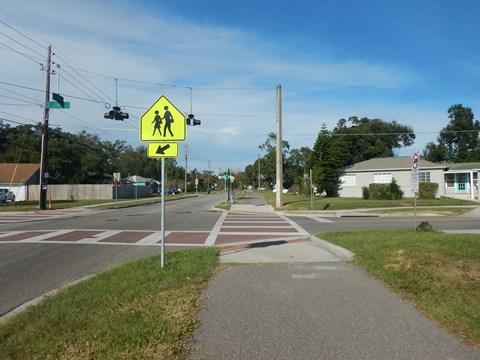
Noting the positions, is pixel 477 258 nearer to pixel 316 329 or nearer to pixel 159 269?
pixel 316 329

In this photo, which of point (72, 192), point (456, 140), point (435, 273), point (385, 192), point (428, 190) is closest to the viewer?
point (435, 273)

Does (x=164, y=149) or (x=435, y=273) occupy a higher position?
(x=164, y=149)

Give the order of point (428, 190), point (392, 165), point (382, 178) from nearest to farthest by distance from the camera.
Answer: point (428, 190) → point (382, 178) → point (392, 165)

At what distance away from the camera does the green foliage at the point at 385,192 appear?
121 feet

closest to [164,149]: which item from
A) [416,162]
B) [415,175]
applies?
[415,175]

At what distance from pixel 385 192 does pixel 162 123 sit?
107ft

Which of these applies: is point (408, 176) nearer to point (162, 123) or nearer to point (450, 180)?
point (450, 180)

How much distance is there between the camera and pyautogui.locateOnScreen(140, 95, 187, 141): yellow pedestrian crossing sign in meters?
8.07

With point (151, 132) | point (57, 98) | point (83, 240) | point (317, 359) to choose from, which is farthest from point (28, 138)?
point (317, 359)

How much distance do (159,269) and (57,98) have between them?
21737 millimetres

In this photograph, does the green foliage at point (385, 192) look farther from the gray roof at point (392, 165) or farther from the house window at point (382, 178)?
the gray roof at point (392, 165)

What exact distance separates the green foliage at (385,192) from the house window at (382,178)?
1.99 metres

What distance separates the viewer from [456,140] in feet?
286

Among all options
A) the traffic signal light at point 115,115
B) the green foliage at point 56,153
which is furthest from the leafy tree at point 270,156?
the traffic signal light at point 115,115
